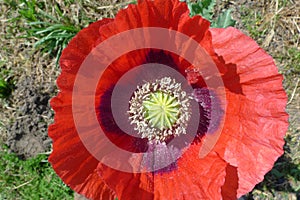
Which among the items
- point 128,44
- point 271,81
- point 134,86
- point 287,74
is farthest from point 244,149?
point 287,74

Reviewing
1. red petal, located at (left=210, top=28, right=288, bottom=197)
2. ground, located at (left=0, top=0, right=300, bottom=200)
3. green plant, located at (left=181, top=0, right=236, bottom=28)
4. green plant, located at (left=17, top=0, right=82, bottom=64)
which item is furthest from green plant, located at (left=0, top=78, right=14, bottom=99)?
red petal, located at (left=210, top=28, right=288, bottom=197)

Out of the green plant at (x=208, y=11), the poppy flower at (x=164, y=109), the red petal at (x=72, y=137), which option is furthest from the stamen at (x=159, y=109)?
the green plant at (x=208, y=11)

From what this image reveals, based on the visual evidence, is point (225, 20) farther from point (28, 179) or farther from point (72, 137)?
point (28, 179)

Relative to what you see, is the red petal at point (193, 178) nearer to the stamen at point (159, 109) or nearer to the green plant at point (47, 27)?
the stamen at point (159, 109)

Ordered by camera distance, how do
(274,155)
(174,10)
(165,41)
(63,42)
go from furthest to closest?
(63,42) → (274,155) → (165,41) → (174,10)

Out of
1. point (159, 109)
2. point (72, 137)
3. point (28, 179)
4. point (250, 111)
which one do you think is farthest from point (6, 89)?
point (250, 111)

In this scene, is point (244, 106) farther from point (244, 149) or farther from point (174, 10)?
point (174, 10)

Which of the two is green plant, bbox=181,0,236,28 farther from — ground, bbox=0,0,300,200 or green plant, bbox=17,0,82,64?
green plant, bbox=17,0,82,64
